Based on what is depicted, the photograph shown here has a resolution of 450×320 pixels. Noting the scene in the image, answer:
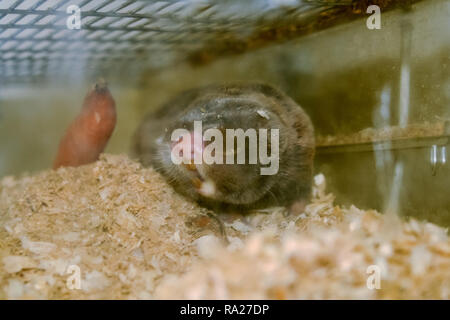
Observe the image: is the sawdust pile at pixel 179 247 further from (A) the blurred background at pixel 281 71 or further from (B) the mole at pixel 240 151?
(A) the blurred background at pixel 281 71

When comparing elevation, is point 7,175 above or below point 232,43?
below

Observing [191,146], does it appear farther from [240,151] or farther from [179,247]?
[179,247]

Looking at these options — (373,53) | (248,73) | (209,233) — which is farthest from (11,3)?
(373,53)

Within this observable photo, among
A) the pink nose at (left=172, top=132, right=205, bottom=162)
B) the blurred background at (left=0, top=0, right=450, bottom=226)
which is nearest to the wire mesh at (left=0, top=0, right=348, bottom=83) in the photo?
the blurred background at (left=0, top=0, right=450, bottom=226)

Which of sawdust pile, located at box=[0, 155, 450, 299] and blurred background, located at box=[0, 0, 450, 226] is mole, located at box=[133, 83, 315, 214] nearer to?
sawdust pile, located at box=[0, 155, 450, 299]

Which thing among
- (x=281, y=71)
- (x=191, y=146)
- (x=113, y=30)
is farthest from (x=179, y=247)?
(x=281, y=71)

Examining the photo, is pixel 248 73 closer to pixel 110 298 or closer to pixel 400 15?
pixel 400 15
